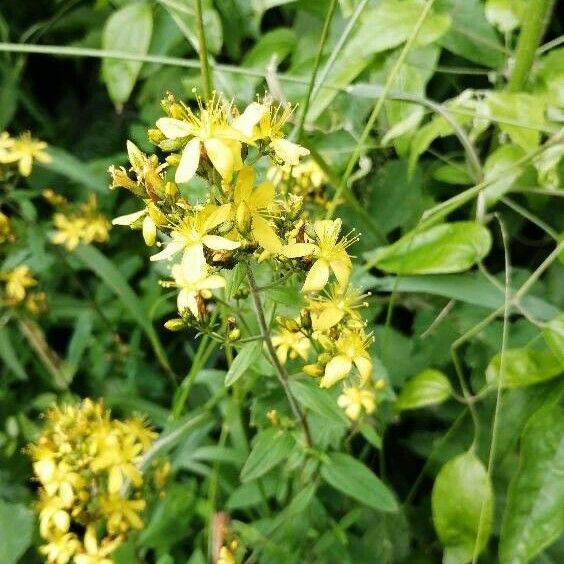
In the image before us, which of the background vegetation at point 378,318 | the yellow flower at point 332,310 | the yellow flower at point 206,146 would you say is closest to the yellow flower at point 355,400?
the background vegetation at point 378,318

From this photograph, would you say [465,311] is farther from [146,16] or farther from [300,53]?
[146,16]

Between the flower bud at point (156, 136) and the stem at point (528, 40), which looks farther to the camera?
the stem at point (528, 40)

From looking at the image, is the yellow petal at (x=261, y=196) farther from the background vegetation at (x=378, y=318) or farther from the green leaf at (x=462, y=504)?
the green leaf at (x=462, y=504)

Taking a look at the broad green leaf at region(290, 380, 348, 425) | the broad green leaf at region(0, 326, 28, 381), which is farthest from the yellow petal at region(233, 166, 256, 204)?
the broad green leaf at region(0, 326, 28, 381)

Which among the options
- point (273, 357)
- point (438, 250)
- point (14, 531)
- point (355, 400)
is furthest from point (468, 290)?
point (14, 531)

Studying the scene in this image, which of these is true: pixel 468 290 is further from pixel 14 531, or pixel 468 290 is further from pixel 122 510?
pixel 14 531

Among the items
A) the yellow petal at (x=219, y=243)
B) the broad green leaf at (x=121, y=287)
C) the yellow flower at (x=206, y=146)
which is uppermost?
the yellow flower at (x=206, y=146)
